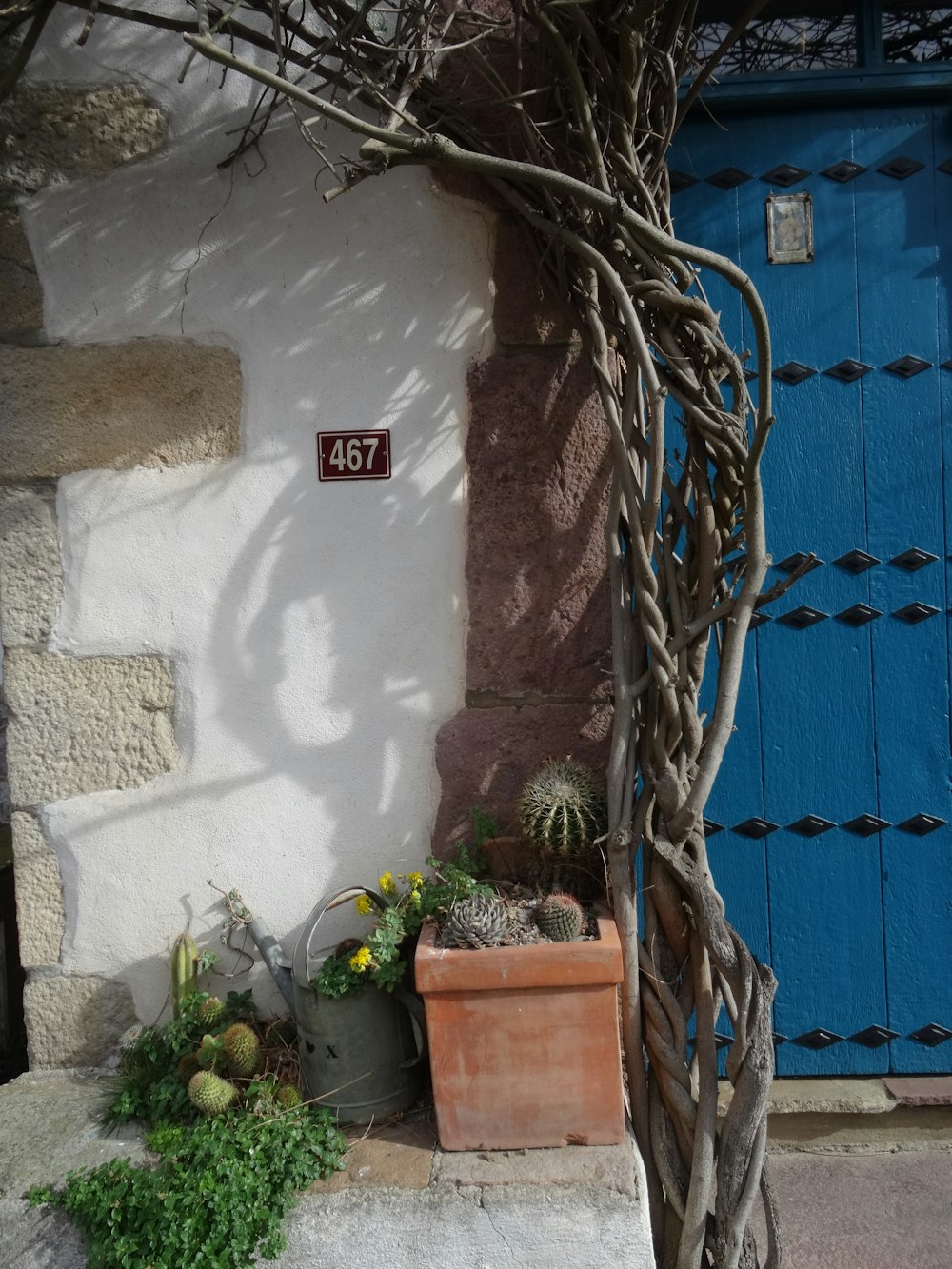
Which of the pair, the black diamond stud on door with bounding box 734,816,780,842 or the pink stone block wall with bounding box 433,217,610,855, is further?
the black diamond stud on door with bounding box 734,816,780,842

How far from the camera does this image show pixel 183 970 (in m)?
2.10

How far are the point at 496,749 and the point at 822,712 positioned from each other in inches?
32.1

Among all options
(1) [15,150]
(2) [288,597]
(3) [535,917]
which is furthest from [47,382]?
(3) [535,917]

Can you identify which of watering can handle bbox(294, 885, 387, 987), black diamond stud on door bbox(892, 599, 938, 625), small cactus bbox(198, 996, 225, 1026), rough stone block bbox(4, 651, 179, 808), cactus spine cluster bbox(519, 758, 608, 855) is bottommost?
small cactus bbox(198, 996, 225, 1026)

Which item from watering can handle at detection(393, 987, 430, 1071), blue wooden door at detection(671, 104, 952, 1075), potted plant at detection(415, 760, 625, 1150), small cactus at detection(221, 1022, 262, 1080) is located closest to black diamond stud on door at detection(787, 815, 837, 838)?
blue wooden door at detection(671, 104, 952, 1075)

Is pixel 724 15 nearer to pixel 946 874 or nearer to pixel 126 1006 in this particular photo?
pixel 946 874

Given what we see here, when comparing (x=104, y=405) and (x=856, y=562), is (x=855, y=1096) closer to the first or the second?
(x=856, y=562)

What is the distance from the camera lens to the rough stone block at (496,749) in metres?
2.12

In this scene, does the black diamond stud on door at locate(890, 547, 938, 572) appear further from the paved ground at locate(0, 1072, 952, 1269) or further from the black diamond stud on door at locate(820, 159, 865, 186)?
the paved ground at locate(0, 1072, 952, 1269)

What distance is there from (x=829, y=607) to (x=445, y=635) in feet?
3.09

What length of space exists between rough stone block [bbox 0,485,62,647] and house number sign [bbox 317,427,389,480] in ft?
2.15

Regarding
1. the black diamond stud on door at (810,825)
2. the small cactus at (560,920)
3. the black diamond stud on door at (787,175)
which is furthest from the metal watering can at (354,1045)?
the black diamond stud on door at (787,175)

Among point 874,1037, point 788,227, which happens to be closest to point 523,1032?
point 874,1037

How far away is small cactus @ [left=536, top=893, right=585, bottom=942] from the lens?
1768mm
